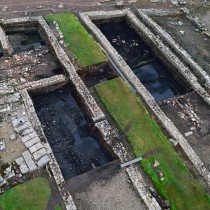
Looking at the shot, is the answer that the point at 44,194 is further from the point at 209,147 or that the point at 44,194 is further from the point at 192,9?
the point at 192,9

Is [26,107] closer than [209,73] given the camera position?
Yes

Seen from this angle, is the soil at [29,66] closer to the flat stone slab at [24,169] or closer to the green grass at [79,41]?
the green grass at [79,41]

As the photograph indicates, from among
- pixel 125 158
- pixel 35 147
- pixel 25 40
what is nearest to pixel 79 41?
pixel 25 40

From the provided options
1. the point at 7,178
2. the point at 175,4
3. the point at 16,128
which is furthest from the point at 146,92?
the point at 175,4

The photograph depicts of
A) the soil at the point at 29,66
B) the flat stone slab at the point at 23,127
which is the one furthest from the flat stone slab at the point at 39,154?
the soil at the point at 29,66

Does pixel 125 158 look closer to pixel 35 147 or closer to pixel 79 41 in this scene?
pixel 35 147

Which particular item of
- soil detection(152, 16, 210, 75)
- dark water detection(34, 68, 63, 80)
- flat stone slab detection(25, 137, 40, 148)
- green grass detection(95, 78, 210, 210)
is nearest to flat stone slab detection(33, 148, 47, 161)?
flat stone slab detection(25, 137, 40, 148)
